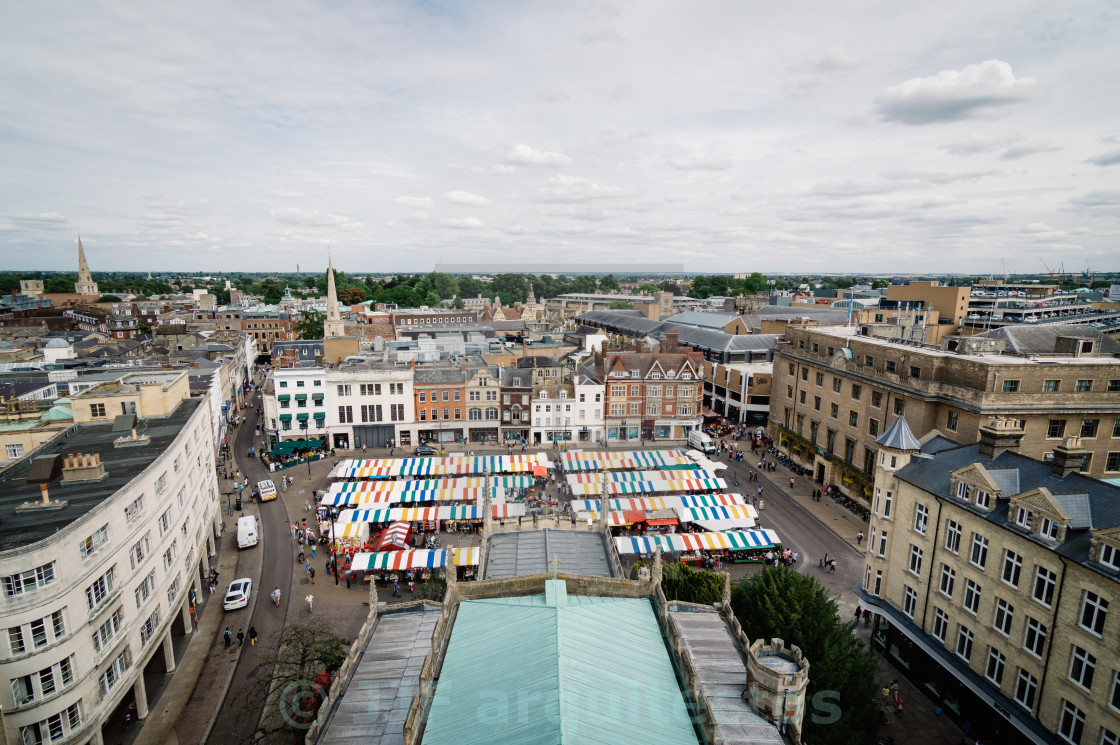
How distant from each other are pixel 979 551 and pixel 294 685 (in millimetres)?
30748

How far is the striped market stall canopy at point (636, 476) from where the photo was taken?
50.1 meters

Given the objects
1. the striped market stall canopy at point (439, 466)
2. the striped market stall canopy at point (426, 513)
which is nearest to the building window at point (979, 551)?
the striped market stall canopy at point (426, 513)

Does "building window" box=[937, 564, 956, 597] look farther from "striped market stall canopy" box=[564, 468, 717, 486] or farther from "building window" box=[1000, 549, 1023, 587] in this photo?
"striped market stall canopy" box=[564, 468, 717, 486]

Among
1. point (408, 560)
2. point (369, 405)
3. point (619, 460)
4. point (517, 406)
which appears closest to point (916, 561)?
point (619, 460)

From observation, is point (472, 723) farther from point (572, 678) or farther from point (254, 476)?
point (254, 476)

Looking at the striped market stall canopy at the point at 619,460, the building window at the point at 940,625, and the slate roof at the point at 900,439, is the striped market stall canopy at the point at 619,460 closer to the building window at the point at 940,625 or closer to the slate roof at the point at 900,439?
the slate roof at the point at 900,439

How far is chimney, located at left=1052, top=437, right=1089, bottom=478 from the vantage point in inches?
899

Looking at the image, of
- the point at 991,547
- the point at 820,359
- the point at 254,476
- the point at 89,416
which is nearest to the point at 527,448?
the point at 254,476

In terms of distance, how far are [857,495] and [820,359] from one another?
15.5m

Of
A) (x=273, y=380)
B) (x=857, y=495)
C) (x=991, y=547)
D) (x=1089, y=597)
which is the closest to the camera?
(x=1089, y=597)

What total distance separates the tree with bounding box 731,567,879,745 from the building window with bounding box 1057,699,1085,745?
244 inches

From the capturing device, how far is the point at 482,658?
623 inches

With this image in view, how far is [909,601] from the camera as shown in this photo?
30.0 m

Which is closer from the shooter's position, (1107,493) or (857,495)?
(1107,493)
